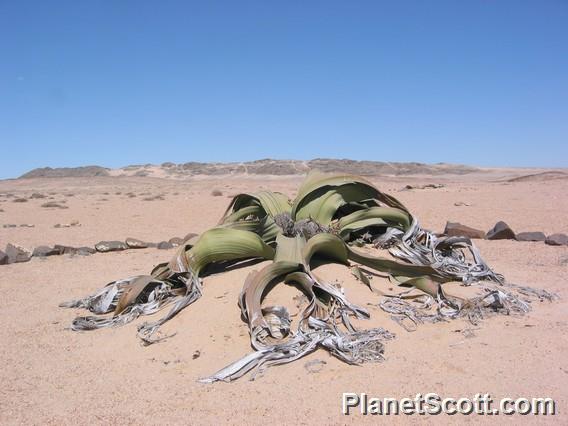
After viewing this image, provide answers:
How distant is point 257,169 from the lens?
5409 cm

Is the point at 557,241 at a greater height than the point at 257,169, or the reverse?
the point at 257,169

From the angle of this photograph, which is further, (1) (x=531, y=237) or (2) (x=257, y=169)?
(2) (x=257, y=169)

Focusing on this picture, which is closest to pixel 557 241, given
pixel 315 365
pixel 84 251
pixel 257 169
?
pixel 315 365

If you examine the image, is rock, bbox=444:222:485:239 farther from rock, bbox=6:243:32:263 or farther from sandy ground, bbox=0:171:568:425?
rock, bbox=6:243:32:263

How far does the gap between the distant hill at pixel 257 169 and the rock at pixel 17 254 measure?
133ft

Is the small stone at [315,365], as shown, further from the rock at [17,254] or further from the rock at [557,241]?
the rock at [17,254]

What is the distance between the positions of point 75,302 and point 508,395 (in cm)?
315

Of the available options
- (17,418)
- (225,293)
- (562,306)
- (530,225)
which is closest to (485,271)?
(562,306)

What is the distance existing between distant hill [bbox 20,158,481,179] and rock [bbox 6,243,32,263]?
4047cm

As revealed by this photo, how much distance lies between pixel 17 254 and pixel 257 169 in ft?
159

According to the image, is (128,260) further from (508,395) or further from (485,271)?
(508,395)

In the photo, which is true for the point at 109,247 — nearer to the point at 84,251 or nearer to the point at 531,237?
the point at 84,251

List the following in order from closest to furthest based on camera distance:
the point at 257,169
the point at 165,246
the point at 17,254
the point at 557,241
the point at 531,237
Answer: the point at 557,241
the point at 17,254
the point at 531,237
the point at 165,246
the point at 257,169

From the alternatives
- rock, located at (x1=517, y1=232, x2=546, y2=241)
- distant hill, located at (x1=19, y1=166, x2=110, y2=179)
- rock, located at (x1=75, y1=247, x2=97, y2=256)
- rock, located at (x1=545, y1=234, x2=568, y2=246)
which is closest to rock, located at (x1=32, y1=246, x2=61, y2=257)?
rock, located at (x1=75, y1=247, x2=97, y2=256)
